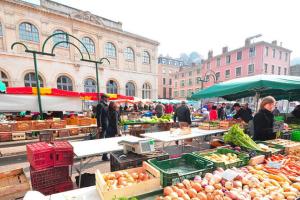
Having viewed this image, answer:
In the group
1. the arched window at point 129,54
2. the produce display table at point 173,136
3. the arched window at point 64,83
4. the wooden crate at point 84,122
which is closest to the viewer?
the produce display table at point 173,136

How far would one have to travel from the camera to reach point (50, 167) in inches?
113

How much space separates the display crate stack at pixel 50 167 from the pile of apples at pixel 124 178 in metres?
1.38

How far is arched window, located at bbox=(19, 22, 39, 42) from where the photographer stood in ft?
54.5

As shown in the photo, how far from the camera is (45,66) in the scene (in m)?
17.9

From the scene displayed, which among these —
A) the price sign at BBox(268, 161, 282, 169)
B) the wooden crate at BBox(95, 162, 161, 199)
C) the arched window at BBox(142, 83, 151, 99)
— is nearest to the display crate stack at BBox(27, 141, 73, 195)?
the wooden crate at BBox(95, 162, 161, 199)

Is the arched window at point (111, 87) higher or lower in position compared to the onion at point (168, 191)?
higher

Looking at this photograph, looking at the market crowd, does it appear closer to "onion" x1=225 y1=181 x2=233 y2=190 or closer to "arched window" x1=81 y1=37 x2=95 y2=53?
"onion" x1=225 y1=181 x2=233 y2=190

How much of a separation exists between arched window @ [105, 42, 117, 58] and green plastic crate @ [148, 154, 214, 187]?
74.1 ft

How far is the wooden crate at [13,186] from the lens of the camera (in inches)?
102

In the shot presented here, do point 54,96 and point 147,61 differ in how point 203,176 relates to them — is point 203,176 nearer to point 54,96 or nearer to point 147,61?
point 54,96

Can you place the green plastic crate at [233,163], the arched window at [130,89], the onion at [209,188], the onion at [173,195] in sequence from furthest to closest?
1. the arched window at [130,89]
2. the green plastic crate at [233,163]
3. the onion at [209,188]
4. the onion at [173,195]

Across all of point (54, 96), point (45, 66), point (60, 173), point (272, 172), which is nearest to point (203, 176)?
point (272, 172)

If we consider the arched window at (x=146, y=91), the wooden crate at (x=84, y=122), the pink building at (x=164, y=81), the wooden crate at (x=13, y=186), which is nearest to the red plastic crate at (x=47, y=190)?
the wooden crate at (x=13, y=186)

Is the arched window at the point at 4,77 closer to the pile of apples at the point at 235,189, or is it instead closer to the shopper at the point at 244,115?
the shopper at the point at 244,115
